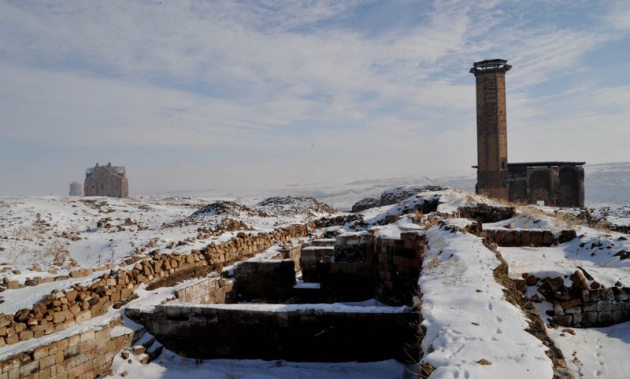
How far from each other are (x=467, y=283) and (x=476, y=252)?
1436mm

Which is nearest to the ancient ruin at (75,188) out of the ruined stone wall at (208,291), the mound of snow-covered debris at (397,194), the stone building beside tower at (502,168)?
the mound of snow-covered debris at (397,194)

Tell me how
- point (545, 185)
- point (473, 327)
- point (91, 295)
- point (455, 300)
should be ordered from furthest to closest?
1. point (545, 185)
2. point (91, 295)
3. point (455, 300)
4. point (473, 327)

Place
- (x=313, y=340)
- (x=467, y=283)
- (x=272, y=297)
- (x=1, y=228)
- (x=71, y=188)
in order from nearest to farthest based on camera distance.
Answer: (x=467, y=283)
(x=313, y=340)
(x=272, y=297)
(x=1, y=228)
(x=71, y=188)

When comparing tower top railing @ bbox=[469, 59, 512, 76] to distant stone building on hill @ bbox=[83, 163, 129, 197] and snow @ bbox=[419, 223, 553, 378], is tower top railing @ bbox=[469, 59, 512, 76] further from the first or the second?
distant stone building on hill @ bbox=[83, 163, 129, 197]

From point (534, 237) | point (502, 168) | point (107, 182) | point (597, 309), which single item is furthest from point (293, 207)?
point (107, 182)

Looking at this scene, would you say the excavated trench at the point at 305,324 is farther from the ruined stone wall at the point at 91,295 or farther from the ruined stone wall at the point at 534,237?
the ruined stone wall at the point at 534,237

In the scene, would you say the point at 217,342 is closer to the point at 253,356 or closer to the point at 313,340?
the point at 253,356

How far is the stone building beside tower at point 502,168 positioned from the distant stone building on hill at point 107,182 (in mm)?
50876

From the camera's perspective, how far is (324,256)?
32.1ft

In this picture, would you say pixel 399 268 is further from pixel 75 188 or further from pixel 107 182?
pixel 75 188

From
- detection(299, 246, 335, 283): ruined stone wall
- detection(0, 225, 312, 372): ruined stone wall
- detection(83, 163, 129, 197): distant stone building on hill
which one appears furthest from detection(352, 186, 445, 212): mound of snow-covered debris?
detection(83, 163, 129, 197): distant stone building on hill

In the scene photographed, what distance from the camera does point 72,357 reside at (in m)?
5.42

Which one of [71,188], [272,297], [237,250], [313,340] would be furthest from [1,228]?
[71,188]

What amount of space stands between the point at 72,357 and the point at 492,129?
28.2 meters
